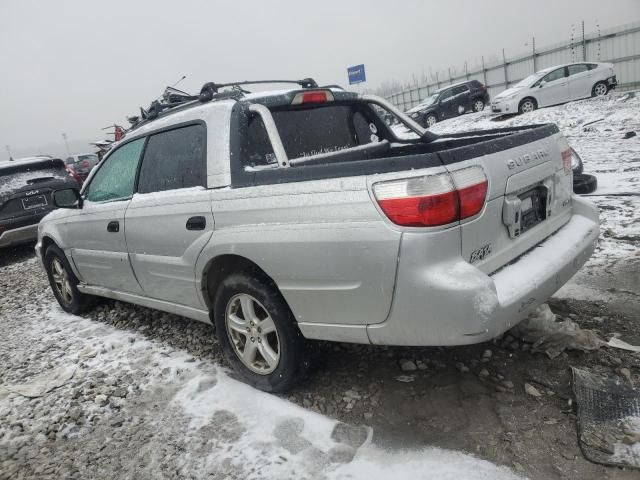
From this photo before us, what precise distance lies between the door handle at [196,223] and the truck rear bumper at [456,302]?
1186mm

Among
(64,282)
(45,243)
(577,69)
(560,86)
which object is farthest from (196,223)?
(577,69)

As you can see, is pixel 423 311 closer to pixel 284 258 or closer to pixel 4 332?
pixel 284 258

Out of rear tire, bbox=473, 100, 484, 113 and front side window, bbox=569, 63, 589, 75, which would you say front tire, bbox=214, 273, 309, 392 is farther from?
rear tire, bbox=473, 100, 484, 113

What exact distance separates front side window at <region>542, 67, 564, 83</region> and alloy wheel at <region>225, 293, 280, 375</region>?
1607cm

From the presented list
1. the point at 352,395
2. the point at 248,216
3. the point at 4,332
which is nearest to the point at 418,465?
the point at 352,395

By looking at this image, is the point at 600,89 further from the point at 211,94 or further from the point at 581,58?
the point at 211,94

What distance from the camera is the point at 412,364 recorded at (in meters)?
2.78

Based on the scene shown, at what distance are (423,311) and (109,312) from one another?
3.77 m

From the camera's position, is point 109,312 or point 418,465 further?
point 109,312

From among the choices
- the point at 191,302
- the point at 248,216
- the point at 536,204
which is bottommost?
the point at 191,302

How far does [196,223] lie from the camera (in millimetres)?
2705

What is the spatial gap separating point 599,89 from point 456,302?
55.5 feet

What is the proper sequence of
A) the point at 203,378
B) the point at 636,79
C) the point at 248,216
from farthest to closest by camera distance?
the point at 636,79 → the point at 203,378 → the point at 248,216

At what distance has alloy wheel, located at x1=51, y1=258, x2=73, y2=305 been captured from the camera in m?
4.63
